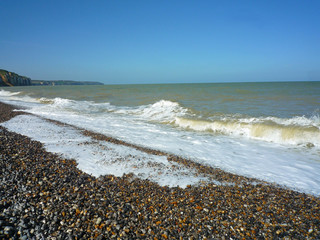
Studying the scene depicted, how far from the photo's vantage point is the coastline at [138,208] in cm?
304

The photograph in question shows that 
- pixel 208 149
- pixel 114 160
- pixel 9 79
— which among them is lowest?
pixel 208 149

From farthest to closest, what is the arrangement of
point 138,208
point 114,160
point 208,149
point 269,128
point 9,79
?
1. point 9,79
2. point 269,128
3. point 208,149
4. point 114,160
5. point 138,208

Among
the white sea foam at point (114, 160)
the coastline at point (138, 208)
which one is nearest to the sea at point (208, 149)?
the white sea foam at point (114, 160)

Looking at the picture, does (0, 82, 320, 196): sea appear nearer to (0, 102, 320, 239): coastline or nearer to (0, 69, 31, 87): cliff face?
(0, 102, 320, 239): coastline

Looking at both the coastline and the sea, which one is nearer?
the coastline

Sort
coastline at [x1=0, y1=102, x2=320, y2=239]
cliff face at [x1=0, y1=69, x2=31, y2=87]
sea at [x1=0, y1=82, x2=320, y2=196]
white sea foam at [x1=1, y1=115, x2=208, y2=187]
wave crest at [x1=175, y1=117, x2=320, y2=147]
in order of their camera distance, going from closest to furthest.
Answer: coastline at [x1=0, y1=102, x2=320, y2=239] < white sea foam at [x1=1, y1=115, x2=208, y2=187] < sea at [x1=0, y1=82, x2=320, y2=196] < wave crest at [x1=175, y1=117, x2=320, y2=147] < cliff face at [x1=0, y1=69, x2=31, y2=87]

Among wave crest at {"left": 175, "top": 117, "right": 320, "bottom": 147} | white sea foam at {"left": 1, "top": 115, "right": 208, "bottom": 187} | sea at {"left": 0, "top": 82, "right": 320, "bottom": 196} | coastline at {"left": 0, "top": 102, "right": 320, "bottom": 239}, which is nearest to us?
coastline at {"left": 0, "top": 102, "right": 320, "bottom": 239}

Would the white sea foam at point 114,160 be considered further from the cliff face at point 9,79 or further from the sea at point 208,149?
the cliff face at point 9,79

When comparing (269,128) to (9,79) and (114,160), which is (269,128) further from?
(9,79)

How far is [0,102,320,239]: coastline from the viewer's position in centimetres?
304

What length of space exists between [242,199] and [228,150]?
399 centimetres

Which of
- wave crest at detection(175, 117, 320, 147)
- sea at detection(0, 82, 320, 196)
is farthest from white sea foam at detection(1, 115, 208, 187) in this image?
wave crest at detection(175, 117, 320, 147)

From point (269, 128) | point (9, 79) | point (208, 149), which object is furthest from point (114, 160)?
point (9, 79)

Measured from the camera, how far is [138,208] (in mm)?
3582
